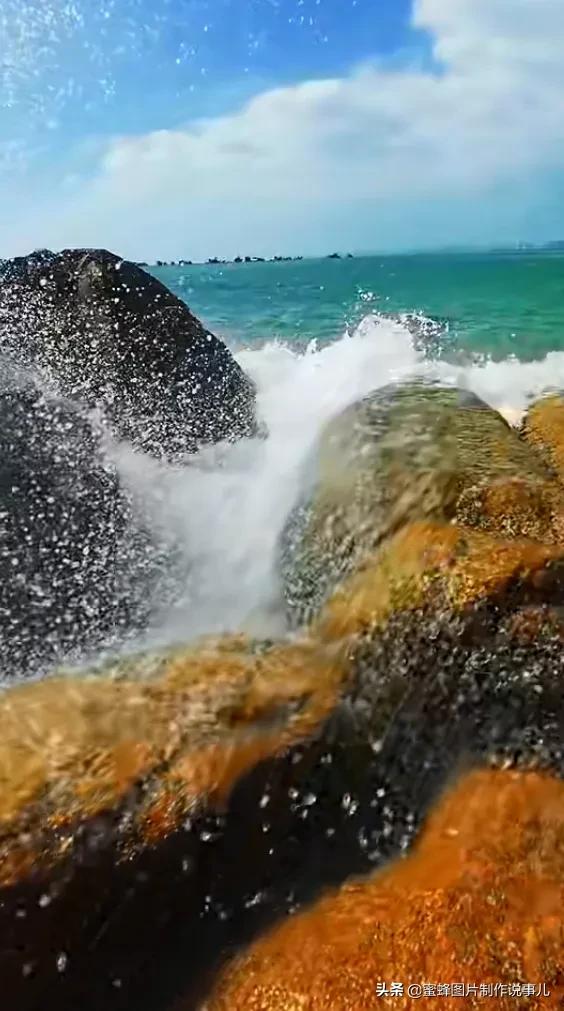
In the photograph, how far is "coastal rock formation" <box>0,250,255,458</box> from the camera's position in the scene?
793 cm

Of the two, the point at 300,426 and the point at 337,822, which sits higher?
the point at 300,426

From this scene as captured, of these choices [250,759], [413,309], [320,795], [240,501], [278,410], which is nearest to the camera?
[250,759]

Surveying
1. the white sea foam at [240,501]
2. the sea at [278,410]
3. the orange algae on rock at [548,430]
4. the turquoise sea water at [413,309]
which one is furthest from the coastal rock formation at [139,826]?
the turquoise sea water at [413,309]

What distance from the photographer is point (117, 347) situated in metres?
8.05

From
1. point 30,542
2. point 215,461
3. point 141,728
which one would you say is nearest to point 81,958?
point 141,728

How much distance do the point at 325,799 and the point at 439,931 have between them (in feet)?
2.54

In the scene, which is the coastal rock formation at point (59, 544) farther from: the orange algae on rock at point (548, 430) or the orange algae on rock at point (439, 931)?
the orange algae on rock at point (548, 430)

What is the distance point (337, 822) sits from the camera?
378cm

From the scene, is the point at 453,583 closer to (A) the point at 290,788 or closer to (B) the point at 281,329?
(A) the point at 290,788

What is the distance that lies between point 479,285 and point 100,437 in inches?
1819

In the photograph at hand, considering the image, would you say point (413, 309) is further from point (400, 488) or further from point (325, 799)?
point (325, 799)

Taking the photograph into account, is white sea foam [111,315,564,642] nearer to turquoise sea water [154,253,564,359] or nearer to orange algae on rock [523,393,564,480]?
orange algae on rock [523,393,564,480]

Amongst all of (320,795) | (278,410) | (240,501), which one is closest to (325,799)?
(320,795)

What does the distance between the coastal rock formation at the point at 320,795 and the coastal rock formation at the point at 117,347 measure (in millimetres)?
3672
